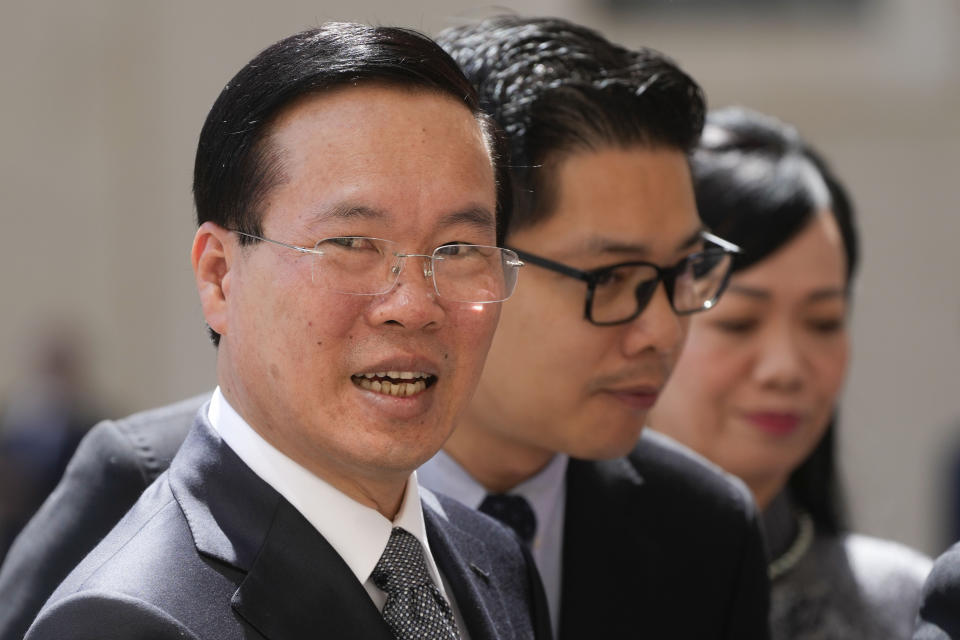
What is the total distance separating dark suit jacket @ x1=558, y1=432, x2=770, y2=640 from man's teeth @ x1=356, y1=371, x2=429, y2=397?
3.16 ft

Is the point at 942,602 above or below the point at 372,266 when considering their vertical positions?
below

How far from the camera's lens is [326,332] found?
1769mm

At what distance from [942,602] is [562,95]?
1127 millimetres

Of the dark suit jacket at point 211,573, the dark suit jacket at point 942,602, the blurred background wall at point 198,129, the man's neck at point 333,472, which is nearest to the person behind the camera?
the dark suit jacket at point 211,573

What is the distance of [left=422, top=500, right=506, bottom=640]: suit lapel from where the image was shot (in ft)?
6.49

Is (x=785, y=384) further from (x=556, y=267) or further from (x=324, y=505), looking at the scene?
(x=324, y=505)

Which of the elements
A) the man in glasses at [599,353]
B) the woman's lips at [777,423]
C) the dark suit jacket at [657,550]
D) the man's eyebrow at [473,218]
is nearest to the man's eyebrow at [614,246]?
the man in glasses at [599,353]

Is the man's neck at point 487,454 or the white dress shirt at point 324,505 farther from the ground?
the white dress shirt at point 324,505

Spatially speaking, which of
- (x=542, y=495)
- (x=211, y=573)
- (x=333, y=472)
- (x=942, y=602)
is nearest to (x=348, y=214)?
(x=333, y=472)

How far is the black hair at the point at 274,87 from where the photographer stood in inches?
71.1

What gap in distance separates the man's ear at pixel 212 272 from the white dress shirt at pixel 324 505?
13cm

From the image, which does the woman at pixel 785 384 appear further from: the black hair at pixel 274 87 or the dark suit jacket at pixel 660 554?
the black hair at pixel 274 87

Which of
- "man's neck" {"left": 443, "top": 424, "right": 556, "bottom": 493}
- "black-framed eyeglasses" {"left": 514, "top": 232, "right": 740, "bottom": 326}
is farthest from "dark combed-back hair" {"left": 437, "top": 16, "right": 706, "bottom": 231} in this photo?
"man's neck" {"left": 443, "top": 424, "right": 556, "bottom": 493}

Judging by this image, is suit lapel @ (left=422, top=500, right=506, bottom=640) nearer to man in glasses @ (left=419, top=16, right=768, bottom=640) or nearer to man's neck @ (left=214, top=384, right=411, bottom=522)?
man's neck @ (left=214, top=384, right=411, bottom=522)
